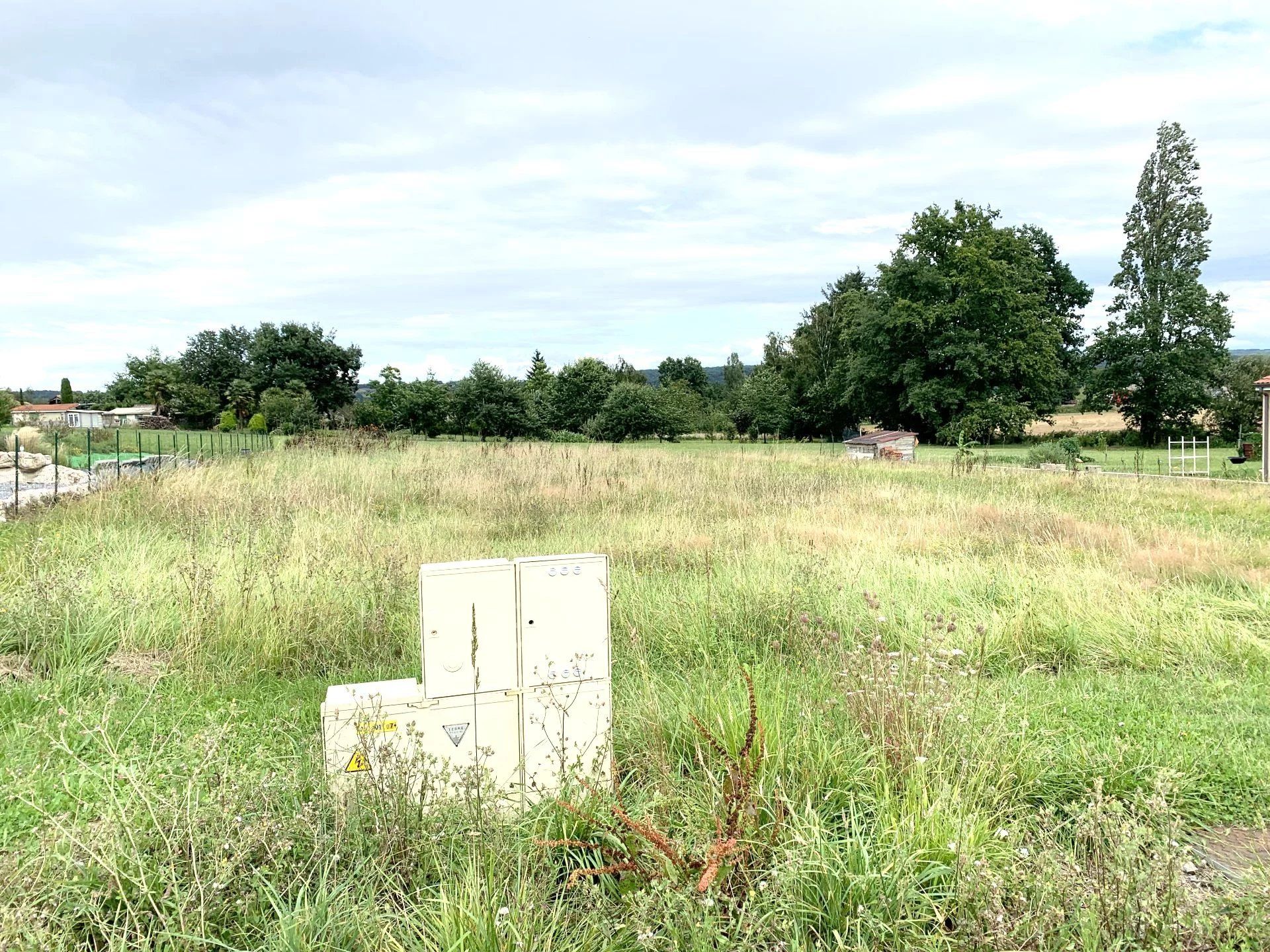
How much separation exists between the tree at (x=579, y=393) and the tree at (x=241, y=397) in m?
21.8

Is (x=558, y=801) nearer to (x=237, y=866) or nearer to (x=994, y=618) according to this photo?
(x=237, y=866)

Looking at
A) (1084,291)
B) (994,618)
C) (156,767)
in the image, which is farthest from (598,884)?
(1084,291)

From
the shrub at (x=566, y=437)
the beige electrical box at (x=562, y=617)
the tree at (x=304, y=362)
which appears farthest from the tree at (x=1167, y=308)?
the tree at (x=304, y=362)

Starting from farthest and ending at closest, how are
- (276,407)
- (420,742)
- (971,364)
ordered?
(276,407) < (971,364) < (420,742)

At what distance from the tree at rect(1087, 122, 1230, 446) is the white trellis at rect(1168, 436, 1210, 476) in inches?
93.6

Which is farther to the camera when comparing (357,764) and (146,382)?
(146,382)

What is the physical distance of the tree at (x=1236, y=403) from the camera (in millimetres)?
36875

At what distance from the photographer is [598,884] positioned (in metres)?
2.73

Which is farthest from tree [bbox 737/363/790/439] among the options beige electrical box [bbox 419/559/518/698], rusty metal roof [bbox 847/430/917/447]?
beige electrical box [bbox 419/559/518/698]

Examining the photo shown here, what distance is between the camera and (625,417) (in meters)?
48.2

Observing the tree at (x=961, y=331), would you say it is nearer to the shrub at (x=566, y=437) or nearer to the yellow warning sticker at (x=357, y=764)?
the shrub at (x=566, y=437)

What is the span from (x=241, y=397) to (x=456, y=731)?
59783 mm

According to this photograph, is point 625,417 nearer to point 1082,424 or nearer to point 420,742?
point 1082,424

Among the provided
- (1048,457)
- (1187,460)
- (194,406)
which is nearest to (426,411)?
(194,406)
